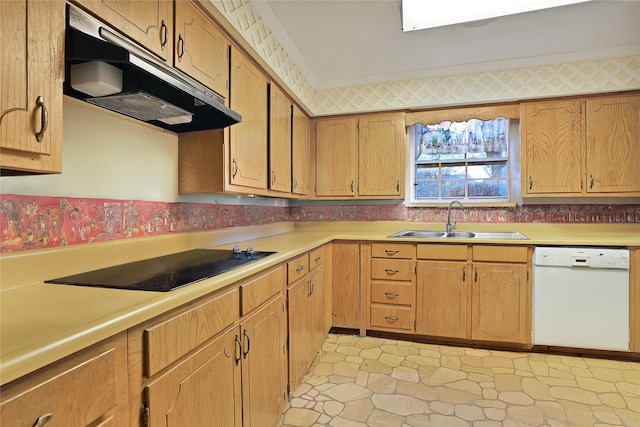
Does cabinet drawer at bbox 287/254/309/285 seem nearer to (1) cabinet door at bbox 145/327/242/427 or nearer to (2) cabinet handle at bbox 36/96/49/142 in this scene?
(1) cabinet door at bbox 145/327/242/427

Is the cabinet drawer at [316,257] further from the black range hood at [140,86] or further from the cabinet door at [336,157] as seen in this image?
the black range hood at [140,86]

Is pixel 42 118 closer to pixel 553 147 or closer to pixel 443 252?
pixel 443 252

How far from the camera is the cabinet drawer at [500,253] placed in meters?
2.51

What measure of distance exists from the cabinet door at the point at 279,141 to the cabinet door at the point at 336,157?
641 mm

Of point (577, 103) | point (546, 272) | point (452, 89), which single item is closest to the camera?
point (546, 272)

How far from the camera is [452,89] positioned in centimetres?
295

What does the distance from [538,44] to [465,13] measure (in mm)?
1051

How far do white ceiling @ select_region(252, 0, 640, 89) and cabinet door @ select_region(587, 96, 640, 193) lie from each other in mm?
405

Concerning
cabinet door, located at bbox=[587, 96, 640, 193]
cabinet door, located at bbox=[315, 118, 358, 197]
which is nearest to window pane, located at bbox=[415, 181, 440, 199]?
cabinet door, located at bbox=[315, 118, 358, 197]

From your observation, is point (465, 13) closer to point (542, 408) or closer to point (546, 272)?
point (546, 272)

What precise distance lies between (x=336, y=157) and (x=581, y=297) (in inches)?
91.6

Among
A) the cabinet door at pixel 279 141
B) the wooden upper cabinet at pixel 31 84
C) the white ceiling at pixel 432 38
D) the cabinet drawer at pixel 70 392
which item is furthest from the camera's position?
the cabinet door at pixel 279 141

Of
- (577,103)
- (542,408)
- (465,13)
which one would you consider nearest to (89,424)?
(542,408)

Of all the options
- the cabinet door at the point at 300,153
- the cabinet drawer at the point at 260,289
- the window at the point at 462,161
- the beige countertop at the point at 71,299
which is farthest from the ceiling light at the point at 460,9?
the cabinet drawer at the point at 260,289
